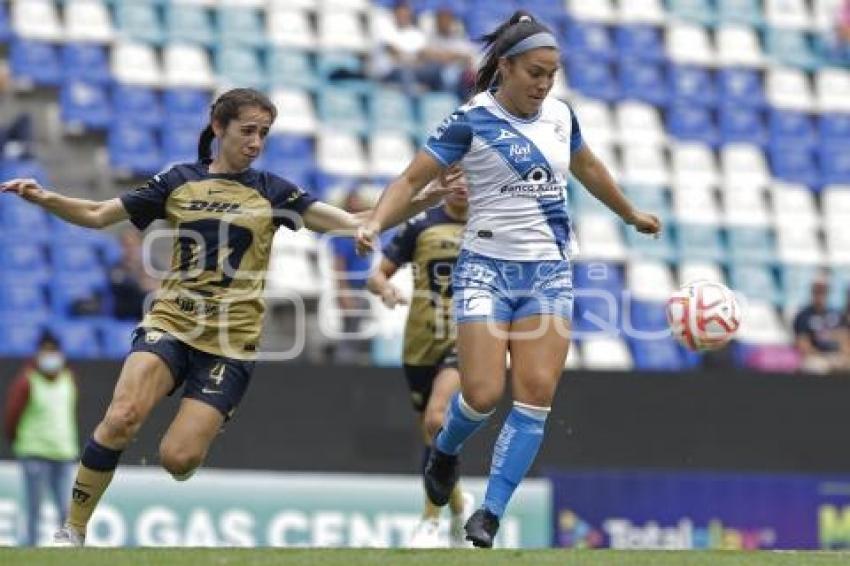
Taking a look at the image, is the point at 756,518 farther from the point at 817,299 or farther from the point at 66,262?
the point at 66,262

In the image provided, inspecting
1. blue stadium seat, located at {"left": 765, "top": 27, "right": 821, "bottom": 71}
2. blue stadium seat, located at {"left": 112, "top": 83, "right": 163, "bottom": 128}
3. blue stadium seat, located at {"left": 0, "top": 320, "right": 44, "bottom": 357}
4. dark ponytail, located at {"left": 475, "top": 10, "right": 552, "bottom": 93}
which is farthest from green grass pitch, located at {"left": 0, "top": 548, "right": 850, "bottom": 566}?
blue stadium seat, located at {"left": 765, "top": 27, "right": 821, "bottom": 71}

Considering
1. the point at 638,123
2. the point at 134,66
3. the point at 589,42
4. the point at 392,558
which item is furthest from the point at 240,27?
the point at 392,558

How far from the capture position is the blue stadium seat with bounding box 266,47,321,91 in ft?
67.3

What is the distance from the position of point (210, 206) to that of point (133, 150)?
9408 mm

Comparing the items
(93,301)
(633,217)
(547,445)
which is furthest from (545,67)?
(93,301)

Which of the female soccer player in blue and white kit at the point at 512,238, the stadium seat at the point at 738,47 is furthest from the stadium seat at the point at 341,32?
the female soccer player in blue and white kit at the point at 512,238

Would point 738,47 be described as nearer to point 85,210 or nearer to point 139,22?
point 139,22

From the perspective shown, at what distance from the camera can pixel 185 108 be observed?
1973 cm

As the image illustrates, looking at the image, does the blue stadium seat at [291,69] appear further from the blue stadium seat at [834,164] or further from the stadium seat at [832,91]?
the stadium seat at [832,91]

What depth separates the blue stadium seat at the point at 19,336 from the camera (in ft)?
55.5

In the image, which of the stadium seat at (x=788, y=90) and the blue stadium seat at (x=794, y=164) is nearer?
the blue stadium seat at (x=794, y=164)

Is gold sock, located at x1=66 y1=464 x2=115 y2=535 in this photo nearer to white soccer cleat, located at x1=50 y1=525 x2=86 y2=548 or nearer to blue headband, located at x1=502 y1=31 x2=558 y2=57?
white soccer cleat, located at x1=50 y1=525 x2=86 y2=548

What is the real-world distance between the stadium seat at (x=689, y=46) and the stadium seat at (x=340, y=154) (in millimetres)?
4681

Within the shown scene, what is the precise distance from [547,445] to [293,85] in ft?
19.8
